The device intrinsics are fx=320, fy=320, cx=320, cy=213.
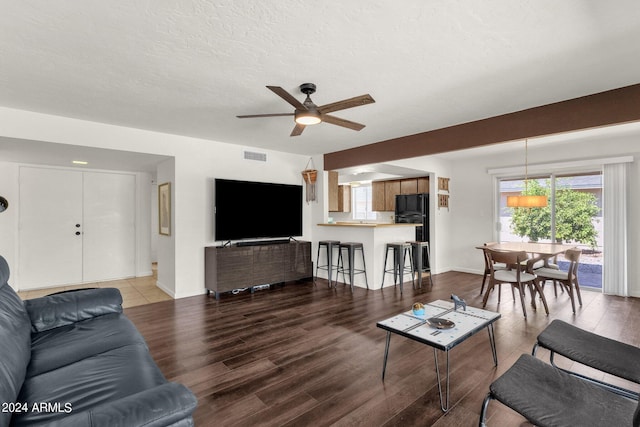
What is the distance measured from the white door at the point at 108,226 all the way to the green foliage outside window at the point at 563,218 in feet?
24.4

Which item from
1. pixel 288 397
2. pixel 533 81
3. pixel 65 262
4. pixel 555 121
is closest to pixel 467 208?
pixel 555 121

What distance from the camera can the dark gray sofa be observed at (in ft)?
3.72

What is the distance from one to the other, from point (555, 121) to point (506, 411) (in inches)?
112

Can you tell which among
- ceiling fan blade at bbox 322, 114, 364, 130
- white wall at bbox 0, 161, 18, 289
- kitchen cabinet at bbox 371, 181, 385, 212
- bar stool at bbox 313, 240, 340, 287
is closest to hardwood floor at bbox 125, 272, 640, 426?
bar stool at bbox 313, 240, 340, 287

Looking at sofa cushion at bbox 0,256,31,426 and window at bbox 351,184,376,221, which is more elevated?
window at bbox 351,184,376,221

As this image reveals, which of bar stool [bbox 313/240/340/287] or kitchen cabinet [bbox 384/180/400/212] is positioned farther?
kitchen cabinet [bbox 384/180/400/212]

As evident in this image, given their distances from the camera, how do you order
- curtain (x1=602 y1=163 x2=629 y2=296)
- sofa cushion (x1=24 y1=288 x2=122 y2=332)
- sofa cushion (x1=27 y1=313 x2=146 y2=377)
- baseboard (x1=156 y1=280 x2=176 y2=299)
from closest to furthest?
sofa cushion (x1=27 y1=313 x2=146 y2=377) → sofa cushion (x1=24 y1=288 x2=122 y2=332) → baseboard (x1=156 y1=280 x2=176 y2=299) → curtain (x1=602 y1=163 x2=629 y2=296)

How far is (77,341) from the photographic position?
2.04m

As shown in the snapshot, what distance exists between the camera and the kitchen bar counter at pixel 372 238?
17.3ft

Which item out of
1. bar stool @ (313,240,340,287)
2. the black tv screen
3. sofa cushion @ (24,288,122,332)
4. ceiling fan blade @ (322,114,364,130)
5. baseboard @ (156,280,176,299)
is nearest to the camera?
sofa cushion @ (24,288,122,332)

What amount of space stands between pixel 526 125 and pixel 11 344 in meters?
4.55

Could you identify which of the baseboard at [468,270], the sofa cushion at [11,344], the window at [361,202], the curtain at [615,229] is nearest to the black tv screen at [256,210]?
the sofa cushion at [11,344]

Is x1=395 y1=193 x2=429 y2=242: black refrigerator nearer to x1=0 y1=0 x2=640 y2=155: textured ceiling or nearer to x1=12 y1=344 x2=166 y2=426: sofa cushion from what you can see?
x1=0 y1=0 x2=640 y2=155: textured ceiling

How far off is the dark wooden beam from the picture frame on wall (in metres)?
3.24
